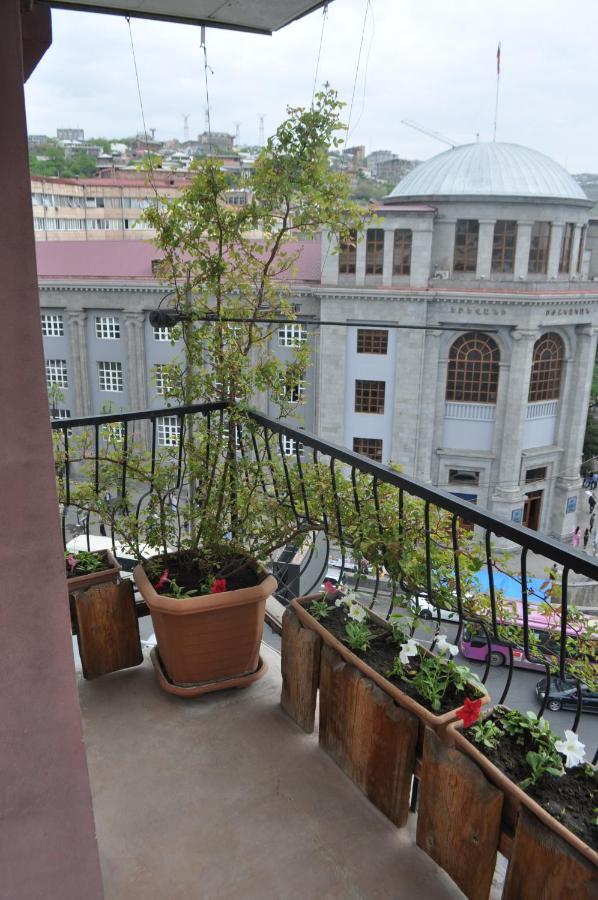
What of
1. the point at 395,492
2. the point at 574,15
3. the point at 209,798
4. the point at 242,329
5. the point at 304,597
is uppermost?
the point at 574,15

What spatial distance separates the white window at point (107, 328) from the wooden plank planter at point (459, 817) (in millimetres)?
18644

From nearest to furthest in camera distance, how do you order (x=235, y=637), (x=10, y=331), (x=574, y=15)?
(x=10, y=331) < (x=574, y=15) < (x=235, y=637)

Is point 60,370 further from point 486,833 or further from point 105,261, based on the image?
point 486,833

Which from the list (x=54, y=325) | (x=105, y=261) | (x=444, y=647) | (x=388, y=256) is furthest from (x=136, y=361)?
(x=444, y=647)

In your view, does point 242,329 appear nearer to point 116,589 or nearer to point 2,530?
point 116,589

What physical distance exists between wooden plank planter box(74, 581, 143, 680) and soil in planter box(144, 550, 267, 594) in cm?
13

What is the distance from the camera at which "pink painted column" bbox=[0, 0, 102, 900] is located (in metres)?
1.04

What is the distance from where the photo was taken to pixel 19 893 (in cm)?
122

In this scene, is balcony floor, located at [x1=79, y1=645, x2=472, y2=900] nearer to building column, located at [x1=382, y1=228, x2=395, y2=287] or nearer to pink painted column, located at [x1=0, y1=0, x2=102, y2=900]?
pink painted column, located at [x1=0, y1=0, x2=102, y2=900]

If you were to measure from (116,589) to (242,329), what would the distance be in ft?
3.29

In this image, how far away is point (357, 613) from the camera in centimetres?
199

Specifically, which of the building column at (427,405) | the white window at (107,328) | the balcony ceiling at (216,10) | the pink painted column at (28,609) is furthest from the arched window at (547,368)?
the pink painted column at (28,609)

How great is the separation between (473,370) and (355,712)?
16867 millimetres

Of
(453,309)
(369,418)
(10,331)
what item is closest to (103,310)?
(369,418)
